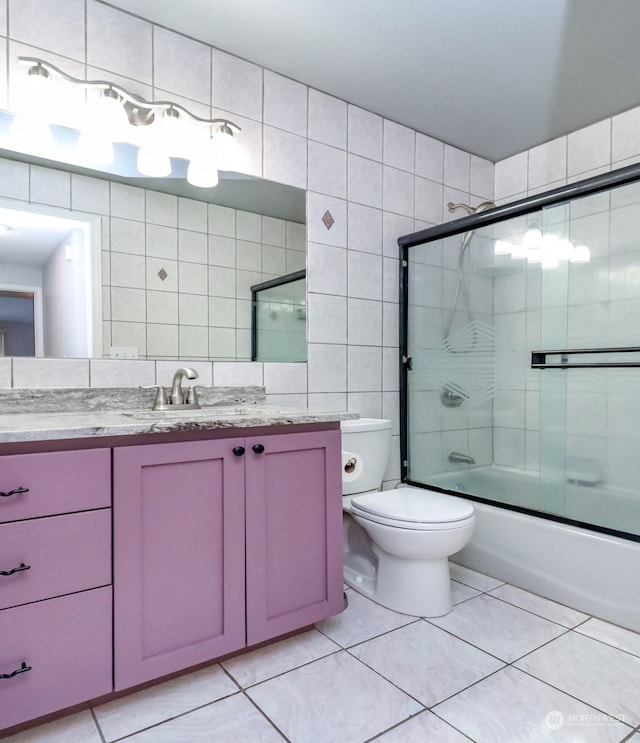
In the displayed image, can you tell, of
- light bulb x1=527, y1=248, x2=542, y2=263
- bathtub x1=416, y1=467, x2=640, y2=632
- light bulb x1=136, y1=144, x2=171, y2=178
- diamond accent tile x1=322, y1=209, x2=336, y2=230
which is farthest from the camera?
diamond accent tile x1=322, y1=209, x2=336, y2=230

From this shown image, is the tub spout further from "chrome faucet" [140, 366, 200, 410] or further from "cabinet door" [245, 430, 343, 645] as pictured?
"chrome faucet" [140, 366, 200, 410]

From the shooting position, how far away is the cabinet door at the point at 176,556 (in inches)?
48.8

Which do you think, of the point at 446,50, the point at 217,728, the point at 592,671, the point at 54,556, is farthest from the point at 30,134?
the point at 592,671

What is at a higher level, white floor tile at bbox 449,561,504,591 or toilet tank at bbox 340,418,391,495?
toilet tank at bbox 340,418,391,495

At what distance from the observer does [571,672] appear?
144 centimetres

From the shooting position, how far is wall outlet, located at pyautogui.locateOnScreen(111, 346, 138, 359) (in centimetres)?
177

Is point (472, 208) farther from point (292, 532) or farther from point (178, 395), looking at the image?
point (292, 532)

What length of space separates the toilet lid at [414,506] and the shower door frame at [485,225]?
0.37m

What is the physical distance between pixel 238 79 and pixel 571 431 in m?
1.95

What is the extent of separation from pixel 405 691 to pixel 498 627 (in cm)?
51

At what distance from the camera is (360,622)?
5.70 ft

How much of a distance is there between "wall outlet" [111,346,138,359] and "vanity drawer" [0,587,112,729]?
840 mm

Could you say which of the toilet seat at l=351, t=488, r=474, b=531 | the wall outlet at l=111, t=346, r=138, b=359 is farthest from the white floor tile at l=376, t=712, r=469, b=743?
the wall outlet at l=111, t=346, r=138, b=359

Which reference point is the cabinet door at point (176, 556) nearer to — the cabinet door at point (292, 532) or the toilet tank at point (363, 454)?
the cabinet door at point (292, 532)
